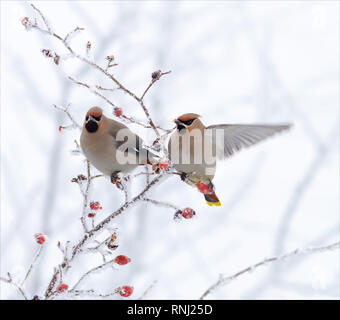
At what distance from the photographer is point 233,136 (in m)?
3.09

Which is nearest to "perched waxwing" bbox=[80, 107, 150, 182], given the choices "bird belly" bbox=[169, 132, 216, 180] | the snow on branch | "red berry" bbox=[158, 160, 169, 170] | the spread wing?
"bird belly" bbox=[169, 132, 216, 180]

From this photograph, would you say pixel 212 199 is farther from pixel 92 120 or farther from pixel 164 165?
pixel 164 165

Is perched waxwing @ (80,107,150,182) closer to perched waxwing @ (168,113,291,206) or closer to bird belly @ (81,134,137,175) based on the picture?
bird belly @ (81,134,137,175)

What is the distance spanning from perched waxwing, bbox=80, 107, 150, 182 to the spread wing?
452 millimetres

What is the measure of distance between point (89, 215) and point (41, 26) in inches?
32.8

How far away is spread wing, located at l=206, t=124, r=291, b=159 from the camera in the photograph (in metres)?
2.86

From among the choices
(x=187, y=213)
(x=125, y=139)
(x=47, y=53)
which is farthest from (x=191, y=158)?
(x=47, y=53)

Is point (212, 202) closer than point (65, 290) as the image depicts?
No

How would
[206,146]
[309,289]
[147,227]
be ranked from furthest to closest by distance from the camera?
[147,227]
[309,289]
[206,146]

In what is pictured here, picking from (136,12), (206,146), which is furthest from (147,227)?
(206,146)

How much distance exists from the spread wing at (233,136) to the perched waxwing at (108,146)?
452 millimetres

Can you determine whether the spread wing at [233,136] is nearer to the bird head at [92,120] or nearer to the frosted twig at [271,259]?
the bird head at [92,120]

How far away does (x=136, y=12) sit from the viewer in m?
7.05
